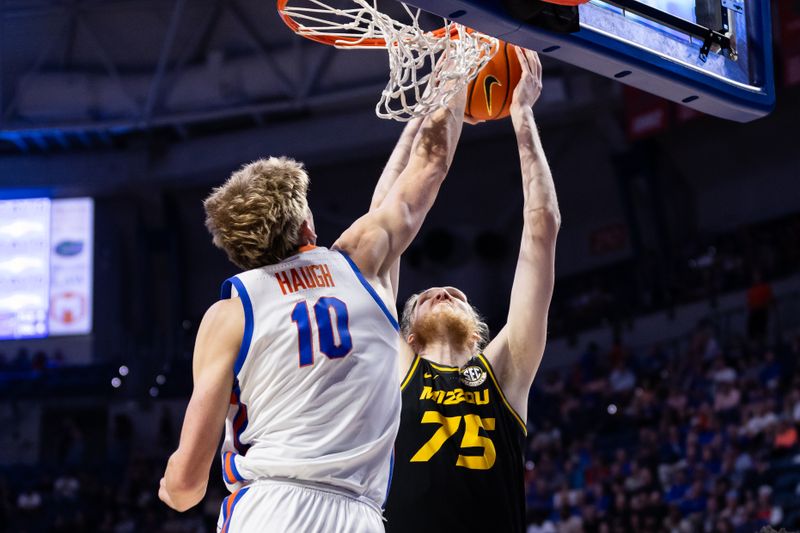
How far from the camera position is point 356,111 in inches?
696

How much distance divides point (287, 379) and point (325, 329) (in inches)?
5.9

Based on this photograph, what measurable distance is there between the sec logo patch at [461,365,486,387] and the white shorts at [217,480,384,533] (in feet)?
3.42

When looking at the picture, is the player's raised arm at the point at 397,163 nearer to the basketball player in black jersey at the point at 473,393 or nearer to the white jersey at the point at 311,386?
the basketball player in black jersey at the point at 473,393

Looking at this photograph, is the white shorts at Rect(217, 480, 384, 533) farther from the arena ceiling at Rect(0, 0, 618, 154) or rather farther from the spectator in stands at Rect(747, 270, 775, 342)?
the arena ceiling at Rect(0, 0, 618, 154)

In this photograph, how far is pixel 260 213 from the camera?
245 cm

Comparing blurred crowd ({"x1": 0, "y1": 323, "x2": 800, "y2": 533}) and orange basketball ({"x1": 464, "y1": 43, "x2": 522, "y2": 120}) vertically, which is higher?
orange basketball ({"x1": 464, "y1": 43, "x2": 522, "y2": 120})

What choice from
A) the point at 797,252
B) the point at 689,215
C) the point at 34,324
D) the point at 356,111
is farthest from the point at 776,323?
the point at 34,324

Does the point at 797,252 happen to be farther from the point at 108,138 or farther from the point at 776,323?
the point at 108,138

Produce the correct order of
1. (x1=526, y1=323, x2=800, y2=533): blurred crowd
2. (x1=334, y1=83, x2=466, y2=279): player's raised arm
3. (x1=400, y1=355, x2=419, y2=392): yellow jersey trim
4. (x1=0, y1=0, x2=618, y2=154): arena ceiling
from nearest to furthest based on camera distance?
(x1=334, y1=83, x2=466, y2=279): player's raised arm < (x1=400, y1=355, x2=419, y2=392): yellow jersey trim < (x1=526, y1=323, x2=800, y2=533): blurred crowd < (x1=0, y1=0, x2=618, y2=154): arena ceiling

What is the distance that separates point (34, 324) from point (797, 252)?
1283 cm

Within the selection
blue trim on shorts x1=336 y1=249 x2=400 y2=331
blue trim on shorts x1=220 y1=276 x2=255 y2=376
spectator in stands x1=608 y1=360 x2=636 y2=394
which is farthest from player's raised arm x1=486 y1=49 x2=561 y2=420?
spectator in stands x1=608 y1=360 x2=636 y2=394

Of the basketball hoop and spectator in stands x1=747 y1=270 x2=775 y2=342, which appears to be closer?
the basketball hoop

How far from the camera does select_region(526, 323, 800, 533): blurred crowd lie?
421 inches

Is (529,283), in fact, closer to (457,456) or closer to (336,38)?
(457,456)
